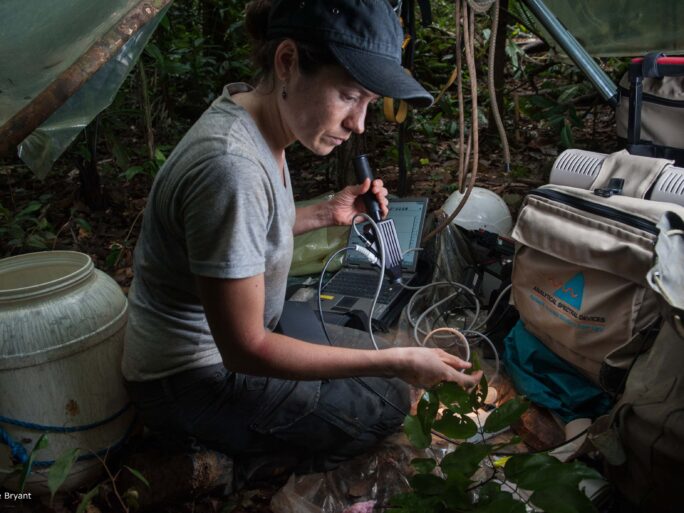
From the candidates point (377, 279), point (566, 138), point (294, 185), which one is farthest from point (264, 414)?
point (294, 185)

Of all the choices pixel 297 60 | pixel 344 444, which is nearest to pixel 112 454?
pixel 344 444

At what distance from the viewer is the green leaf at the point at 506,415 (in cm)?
105

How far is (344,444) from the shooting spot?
5.73 feet

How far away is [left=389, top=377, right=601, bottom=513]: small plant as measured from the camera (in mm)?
913

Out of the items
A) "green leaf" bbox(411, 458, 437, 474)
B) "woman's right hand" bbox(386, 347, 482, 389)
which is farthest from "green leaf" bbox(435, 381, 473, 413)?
"woman's right hand" bbox(386, 347, 482, 389)

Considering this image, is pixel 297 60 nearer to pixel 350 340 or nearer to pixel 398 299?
pixel 350 340

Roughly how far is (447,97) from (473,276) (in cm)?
245

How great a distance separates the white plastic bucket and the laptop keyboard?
0.98m

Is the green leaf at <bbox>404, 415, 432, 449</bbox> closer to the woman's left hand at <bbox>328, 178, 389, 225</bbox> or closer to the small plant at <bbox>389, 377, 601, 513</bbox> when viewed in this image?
the small plant at <bbox>389, 377, 601, 513</bbox>

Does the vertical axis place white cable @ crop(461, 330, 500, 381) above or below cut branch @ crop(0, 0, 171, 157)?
below

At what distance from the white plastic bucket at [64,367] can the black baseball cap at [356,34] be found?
1.01m

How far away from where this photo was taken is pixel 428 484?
1059 mm

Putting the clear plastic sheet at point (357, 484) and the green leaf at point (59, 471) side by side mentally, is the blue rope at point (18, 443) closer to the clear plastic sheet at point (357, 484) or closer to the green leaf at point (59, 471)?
the green leaf at point (59, 471)

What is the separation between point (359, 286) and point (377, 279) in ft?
0.29
